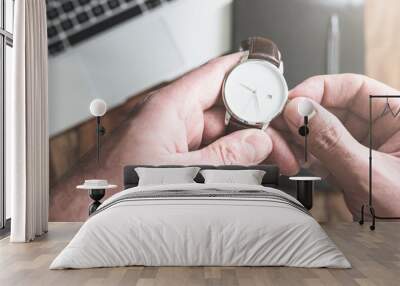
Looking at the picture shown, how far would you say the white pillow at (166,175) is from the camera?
7066 mm

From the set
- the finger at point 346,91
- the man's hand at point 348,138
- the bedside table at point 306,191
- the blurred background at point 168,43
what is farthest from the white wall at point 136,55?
the bedside table at point 306,191

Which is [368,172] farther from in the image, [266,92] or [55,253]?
[55,253]

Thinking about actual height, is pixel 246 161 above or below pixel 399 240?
above

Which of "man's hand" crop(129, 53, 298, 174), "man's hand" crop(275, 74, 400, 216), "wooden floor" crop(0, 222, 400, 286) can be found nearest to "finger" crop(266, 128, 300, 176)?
"man's hand" crop(129, 53, 298, 174)

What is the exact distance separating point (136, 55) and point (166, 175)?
5.67 feet

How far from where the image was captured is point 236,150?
305 inches

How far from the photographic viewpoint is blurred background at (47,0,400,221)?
787 centimetres

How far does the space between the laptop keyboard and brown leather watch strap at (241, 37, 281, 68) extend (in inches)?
45.6

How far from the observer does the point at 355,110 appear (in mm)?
7852

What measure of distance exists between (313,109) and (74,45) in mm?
3057

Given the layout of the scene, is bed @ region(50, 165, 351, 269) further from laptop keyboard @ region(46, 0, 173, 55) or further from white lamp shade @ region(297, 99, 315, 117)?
Result: laptop keyboard @ region(46, 0, 173, 55)

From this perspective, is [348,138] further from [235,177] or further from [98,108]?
[98,108]

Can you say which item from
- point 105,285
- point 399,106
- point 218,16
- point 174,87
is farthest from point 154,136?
point 105,285

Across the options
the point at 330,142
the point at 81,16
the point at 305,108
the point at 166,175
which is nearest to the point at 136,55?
the point at 81,16
